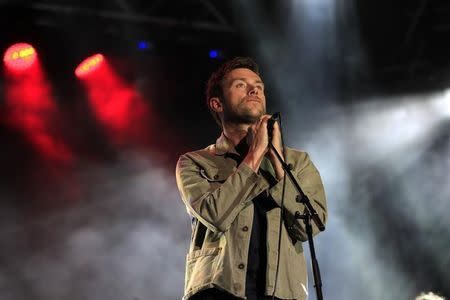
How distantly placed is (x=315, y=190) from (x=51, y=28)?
5212 millimetres

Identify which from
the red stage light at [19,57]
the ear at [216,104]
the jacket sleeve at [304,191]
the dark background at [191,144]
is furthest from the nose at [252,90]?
the red stage light at [19,57]

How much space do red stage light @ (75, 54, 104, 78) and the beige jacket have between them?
4.93 meters

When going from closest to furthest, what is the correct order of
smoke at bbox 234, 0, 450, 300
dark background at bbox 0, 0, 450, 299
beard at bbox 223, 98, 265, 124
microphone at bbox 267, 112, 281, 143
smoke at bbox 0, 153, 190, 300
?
microphone at bbox 267, 112, 281, 143, beard at bbox 223, 98, 265, 124, smoke at bbox 0, 153, 190, 300, dark background at bbox 0, 0, 450, 299, smoke at bbox 234, 0, 450, 300

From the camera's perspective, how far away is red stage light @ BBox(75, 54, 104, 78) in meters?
7.40

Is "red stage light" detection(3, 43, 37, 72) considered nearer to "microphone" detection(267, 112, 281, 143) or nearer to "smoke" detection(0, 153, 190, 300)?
"smoke" detection(0, 153, 190, 300)

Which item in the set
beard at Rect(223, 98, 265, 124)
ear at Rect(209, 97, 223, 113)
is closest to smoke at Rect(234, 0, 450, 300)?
ear at Rect(209, 97, 223, 113)

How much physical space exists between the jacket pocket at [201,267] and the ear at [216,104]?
0.92 meters

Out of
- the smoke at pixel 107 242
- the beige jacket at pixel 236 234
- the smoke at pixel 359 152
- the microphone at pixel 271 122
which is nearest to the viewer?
the beige jacket at pixel 236 234

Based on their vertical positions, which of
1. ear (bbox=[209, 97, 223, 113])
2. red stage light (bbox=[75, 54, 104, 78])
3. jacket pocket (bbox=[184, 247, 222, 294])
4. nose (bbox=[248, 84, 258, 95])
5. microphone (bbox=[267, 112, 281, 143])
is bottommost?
jacket pocket (bbox=[184, 247, 222, 294])

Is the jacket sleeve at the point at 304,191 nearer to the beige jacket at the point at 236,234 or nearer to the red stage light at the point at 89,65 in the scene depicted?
the beige jacket at the point at 236,234

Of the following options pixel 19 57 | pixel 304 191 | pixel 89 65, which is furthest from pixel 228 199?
pixel 89 65

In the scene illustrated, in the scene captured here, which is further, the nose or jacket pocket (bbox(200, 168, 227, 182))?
the nose

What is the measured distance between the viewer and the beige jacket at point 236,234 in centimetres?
254

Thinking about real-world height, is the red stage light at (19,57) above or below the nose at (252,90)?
above
